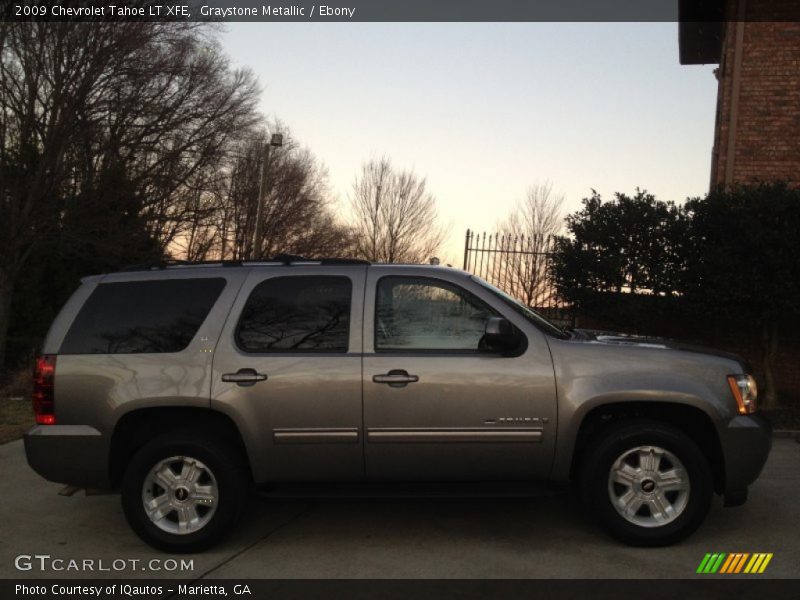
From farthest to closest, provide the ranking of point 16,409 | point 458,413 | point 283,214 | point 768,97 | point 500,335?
point 283,214
point 768,97
point 16,409
point 458,413
point 500,335

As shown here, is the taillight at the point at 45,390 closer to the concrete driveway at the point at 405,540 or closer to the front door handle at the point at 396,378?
the concrete driveway at the point at 405,540

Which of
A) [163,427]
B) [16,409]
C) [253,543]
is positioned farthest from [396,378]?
[16,409]

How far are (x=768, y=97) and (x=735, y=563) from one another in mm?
10251

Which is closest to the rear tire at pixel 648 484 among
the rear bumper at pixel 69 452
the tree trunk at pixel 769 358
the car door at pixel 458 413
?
the car door at pixel 458 413

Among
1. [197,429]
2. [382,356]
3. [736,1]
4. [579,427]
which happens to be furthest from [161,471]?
[736,1]

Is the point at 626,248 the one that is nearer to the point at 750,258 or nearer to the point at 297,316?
the point at 750,258

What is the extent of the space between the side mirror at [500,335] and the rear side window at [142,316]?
1.82 meters

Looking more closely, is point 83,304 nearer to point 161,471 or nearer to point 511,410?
point 161,471

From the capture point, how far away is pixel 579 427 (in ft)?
16.1

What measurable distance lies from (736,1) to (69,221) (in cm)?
1523

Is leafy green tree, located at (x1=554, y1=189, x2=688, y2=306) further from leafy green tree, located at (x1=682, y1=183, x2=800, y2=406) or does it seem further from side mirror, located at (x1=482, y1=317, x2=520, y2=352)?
side mirror, located at (x1=482, y1=317, x2=520, y2=352)

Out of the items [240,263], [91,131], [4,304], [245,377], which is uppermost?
[91,131]

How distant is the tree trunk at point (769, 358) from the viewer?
36.3 feet

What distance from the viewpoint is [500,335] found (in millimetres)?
4766
